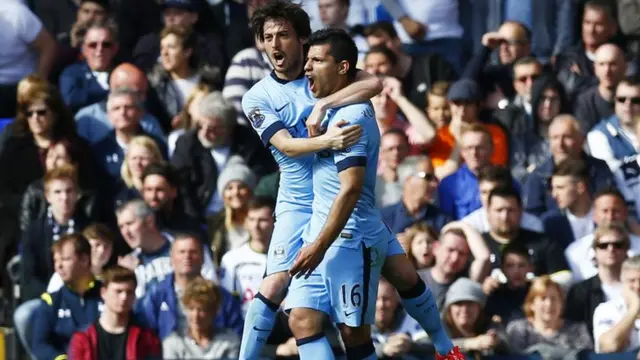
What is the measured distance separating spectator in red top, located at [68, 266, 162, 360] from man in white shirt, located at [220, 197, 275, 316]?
0.81 m

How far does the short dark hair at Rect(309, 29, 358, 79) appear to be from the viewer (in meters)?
8.71

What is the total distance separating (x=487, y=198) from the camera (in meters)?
12.3

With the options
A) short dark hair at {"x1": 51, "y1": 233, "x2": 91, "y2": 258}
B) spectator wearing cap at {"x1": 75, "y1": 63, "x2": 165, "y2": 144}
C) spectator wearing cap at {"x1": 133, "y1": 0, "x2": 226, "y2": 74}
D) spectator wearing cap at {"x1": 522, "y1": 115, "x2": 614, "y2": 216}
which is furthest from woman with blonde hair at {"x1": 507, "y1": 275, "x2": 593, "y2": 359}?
spectator wearing cap at {"x1": 133, "y1": 0, "x2": 226, "y2": 74}

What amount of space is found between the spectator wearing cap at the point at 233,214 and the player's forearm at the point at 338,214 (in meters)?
3.84

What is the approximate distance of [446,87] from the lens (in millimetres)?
13477

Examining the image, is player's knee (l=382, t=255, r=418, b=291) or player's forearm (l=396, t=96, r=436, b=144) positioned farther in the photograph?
player's forearm (l=396, t=96, r=436, b=144)

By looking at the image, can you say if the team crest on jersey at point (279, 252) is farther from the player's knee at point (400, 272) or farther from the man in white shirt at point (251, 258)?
the man in white shirt at point (251, 258)

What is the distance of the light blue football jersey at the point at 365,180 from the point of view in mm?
8648

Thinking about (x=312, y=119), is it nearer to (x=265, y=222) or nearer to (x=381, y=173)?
(x=265, y=222)


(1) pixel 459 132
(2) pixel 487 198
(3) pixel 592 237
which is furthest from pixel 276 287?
(1) pixel 459 132

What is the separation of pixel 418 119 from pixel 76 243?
2843mm

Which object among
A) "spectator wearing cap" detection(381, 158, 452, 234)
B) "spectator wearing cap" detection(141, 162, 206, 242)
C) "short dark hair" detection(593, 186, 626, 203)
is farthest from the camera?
"spectator wearing cap" detection(141, 162, 206, 242)

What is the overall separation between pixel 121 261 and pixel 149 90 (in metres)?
1.89

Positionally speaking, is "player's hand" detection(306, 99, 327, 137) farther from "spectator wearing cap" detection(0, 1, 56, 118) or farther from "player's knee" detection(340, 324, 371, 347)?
"spectator wearing cap" detection(0, 1, 56, 118)
